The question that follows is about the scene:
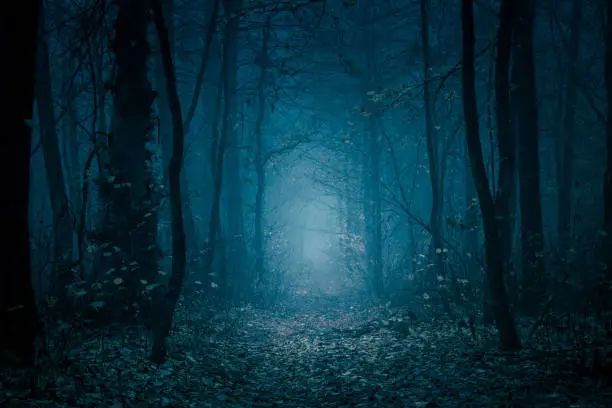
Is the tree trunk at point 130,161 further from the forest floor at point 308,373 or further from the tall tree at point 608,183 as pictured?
the tall tree at point 608,183

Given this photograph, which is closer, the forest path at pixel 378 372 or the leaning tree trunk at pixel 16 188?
the leaning tree trunk at pixel 16 188

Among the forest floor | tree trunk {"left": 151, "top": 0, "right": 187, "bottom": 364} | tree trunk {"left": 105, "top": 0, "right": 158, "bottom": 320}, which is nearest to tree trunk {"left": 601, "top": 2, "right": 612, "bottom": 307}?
the forest floor

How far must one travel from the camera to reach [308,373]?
7422 millimetres

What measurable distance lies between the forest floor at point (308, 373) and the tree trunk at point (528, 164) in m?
1.59

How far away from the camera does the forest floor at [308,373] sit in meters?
4.81

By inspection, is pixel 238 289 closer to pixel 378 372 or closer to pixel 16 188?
pixel 378 372

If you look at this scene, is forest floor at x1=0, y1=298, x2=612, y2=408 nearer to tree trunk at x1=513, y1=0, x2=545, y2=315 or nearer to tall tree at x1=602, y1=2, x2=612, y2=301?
tree trunk at x1=513, y1=0, x2=545, y2=315

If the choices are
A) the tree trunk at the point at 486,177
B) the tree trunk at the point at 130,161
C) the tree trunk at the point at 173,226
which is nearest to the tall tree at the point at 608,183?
the tree trunk at the point at 486,177

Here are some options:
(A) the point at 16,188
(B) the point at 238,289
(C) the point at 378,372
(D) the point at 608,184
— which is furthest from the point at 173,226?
(B) the point at 238,289

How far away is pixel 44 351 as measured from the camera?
4820mm

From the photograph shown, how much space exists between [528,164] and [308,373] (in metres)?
6.09

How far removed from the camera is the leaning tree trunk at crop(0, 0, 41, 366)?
4.61m

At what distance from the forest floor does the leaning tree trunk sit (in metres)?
0.43

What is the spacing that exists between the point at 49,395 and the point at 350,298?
49.3 ft
